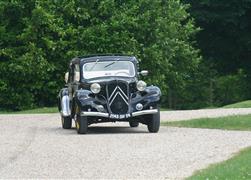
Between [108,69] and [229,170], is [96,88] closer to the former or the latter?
[108,69]

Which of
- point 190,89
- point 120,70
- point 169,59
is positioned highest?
point 120,70

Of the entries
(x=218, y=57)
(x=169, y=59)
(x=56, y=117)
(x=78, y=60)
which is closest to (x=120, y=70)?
(x=78, y=60)

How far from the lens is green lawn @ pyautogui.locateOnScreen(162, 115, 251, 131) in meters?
24.5

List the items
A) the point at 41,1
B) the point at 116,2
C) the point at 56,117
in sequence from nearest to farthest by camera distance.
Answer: the point at 56,117, the point at 41,1, the point at 116,2

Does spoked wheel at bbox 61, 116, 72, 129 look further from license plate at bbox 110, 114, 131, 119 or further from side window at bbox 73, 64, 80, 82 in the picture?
license plate at bbox 110, 114, 131, 119

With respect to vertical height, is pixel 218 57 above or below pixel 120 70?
below

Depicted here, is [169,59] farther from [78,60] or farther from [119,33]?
[78,60]

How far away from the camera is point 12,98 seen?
40.6 meters

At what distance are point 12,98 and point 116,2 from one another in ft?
22.9

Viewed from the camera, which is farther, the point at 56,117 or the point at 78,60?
the point at 56,117

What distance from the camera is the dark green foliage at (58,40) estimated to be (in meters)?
40.1

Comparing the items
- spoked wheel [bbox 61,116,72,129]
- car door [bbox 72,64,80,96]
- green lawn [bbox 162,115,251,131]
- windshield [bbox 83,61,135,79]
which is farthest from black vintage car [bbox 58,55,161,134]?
green lawn [bbox 162,115,251,131]

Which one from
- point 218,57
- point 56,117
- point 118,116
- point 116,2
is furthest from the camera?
point 218,57

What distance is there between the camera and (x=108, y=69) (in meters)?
24.3
